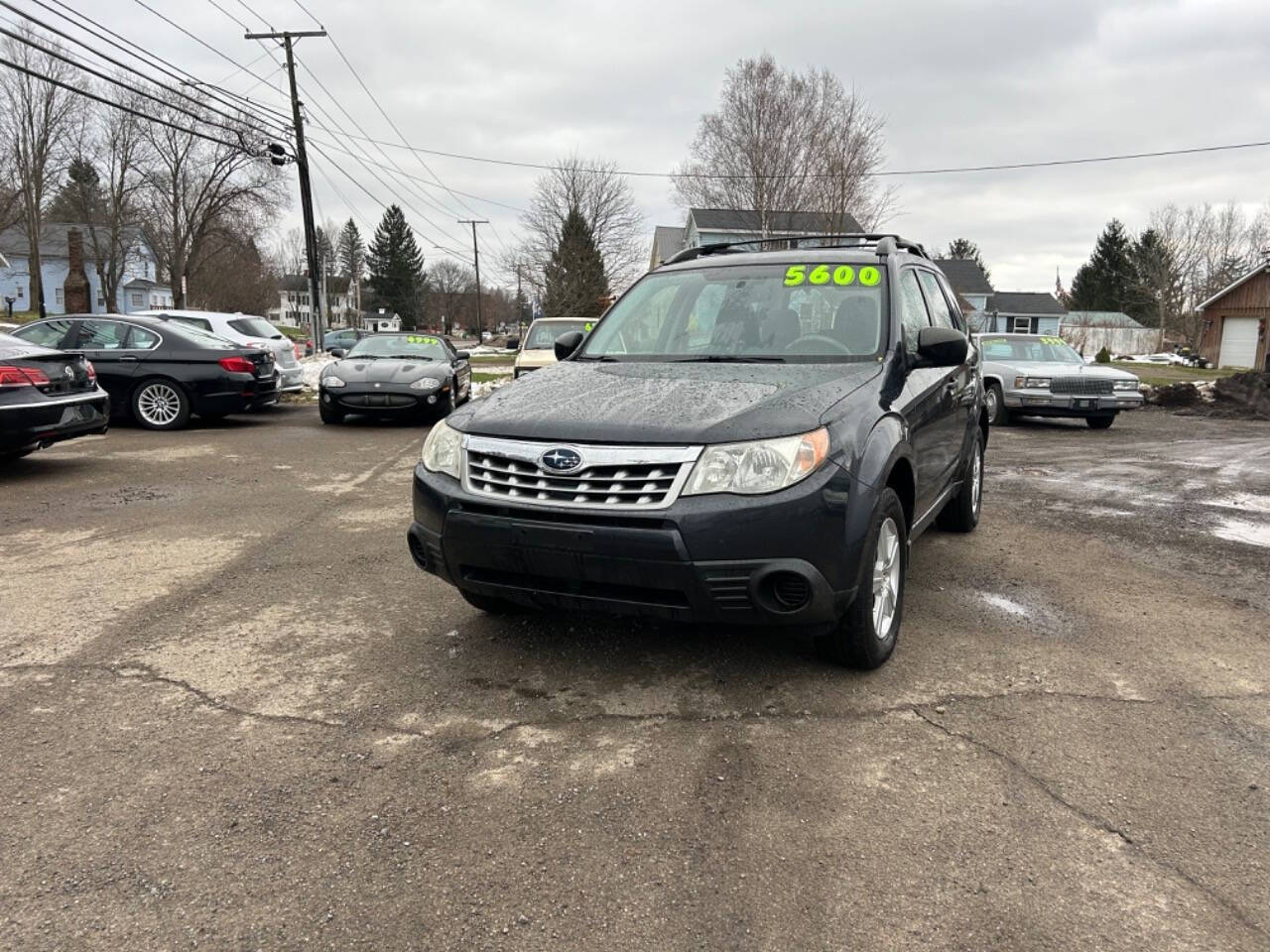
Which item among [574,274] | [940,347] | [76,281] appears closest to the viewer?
[940,347]

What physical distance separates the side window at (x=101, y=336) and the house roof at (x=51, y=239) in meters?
45.3

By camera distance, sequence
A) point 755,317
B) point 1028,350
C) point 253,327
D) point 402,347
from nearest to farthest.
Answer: point 755,317 < point 402,347 < point 1028,350 < point 253,327

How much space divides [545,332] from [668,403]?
12.9m

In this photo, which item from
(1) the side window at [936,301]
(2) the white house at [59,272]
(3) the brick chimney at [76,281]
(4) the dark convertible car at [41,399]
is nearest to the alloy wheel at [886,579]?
(1) the side window at [936,301]

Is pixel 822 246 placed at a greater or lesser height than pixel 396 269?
lesser

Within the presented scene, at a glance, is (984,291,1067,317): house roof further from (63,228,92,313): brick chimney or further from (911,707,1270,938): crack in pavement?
(911,707,1270,938): crack in pavement

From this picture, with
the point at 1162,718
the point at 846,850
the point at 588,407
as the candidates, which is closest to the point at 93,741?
the point at 588,407

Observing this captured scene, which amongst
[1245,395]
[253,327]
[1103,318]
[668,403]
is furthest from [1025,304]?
[668,403]

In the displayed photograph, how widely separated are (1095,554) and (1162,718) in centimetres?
266

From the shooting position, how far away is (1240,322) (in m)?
42.1

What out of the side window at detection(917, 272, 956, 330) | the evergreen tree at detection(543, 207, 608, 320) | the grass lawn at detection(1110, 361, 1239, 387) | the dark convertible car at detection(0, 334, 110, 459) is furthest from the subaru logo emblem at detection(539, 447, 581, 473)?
the evergreen tree at detection(543, 207, 608, 320)

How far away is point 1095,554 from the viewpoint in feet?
18.2

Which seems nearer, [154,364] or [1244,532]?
[1244,532]

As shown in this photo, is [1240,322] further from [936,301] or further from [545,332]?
[936,301]
